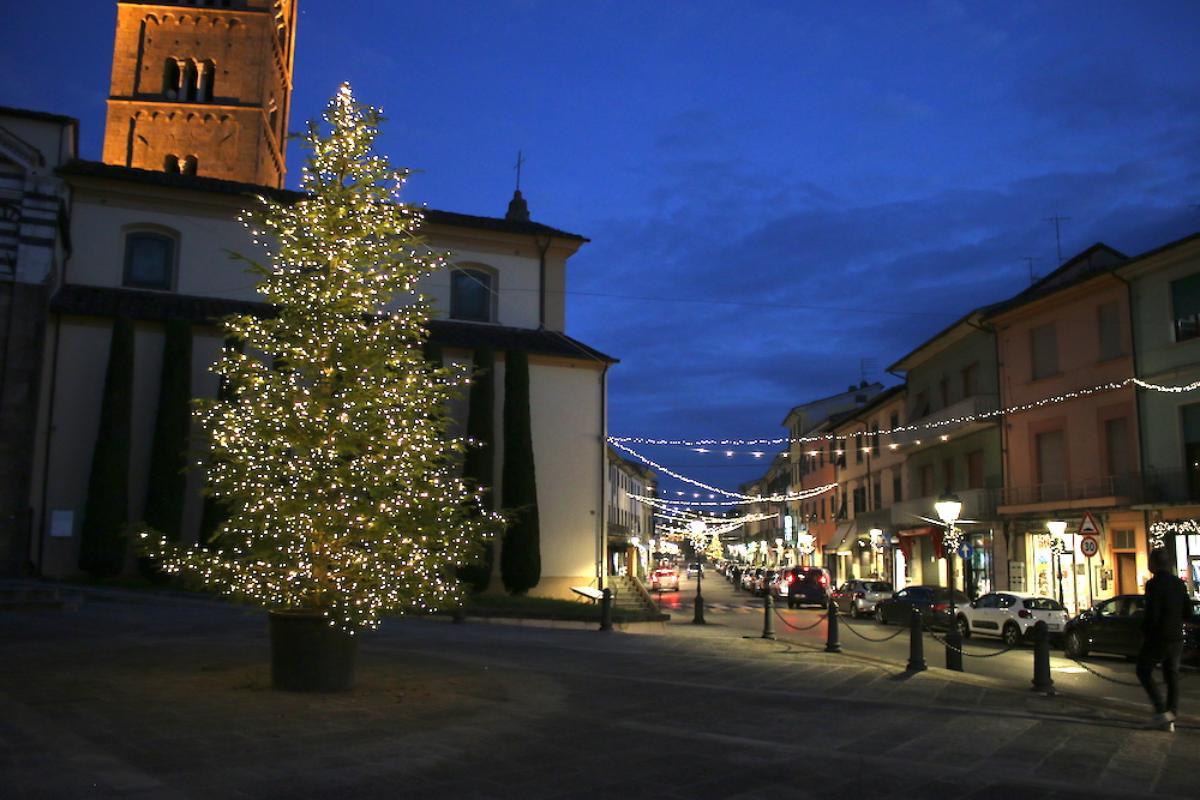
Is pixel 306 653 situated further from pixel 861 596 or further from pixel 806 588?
pixel 806 588

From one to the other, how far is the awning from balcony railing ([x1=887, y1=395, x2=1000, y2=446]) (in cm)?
1266

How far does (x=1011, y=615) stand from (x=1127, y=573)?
6190 mm

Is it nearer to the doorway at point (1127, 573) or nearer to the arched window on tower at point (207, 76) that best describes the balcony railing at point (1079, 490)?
the doorway at point (1127, 573)

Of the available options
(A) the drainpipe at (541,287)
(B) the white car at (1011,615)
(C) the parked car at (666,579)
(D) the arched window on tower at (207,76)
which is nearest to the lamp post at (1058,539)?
(B) the white car at (1011,615)

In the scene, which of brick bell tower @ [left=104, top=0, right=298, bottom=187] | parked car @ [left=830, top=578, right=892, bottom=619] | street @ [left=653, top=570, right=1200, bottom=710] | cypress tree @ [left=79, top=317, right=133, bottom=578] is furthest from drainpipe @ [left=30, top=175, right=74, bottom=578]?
parked car @ [left=830, top=578, right=892, bottom=619]

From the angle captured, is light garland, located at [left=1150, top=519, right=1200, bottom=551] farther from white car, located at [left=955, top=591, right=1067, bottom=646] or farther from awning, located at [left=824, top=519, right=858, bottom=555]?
awning, located at [left=824, top=519, right=858, bottom=555]

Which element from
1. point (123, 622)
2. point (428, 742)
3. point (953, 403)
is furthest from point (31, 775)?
point (953, 403)

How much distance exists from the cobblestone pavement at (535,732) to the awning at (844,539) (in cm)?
3749

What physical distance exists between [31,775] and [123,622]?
11582mm

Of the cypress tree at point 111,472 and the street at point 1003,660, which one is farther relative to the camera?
the cypress tree at point 111,472

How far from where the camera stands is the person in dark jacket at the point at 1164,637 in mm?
9711

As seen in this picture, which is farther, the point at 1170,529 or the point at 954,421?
the point at 954,421

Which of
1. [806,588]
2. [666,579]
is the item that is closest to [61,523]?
[806,588]

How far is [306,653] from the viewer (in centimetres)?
1017
